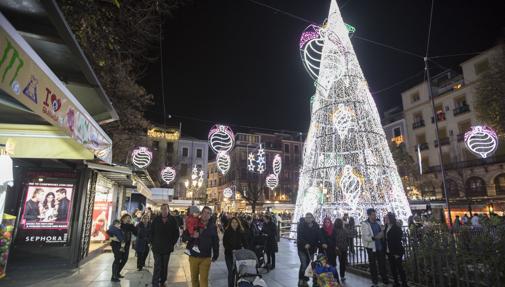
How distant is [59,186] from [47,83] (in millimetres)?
7818

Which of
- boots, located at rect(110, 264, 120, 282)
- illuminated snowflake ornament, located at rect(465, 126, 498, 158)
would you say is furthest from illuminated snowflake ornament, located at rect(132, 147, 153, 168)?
illuminated snowflake ornament, located at rect(465, 126, 498, 158)

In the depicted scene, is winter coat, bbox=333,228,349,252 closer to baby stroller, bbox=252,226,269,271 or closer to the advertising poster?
baby stroller, bbox=252,226,269,271

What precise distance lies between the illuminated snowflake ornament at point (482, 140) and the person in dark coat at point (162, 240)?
53.2ft

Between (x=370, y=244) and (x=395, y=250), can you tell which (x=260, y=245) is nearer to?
(x=370, y=244)

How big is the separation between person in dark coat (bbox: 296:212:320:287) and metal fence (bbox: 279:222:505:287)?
2335 mm

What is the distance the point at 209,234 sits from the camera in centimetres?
588

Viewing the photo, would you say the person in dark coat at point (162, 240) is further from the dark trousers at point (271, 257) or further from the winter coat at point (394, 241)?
the winter coat at point (394, 241)

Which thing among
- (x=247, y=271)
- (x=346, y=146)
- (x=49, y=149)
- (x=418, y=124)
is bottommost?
→ (x=247, y=271)

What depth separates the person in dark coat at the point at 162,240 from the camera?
6.65m

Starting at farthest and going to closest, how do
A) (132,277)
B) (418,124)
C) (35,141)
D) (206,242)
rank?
1. (418,124)
2. (132,277)
3. (206,242)
4. (35,141)

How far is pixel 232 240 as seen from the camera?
6.72 metres

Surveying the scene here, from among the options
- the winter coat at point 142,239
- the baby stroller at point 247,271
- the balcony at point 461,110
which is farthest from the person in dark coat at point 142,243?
the balcony at point 461,110

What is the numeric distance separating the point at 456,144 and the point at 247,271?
36.8m

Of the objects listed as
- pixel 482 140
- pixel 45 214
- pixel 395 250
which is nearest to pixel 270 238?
pixel 395 250
